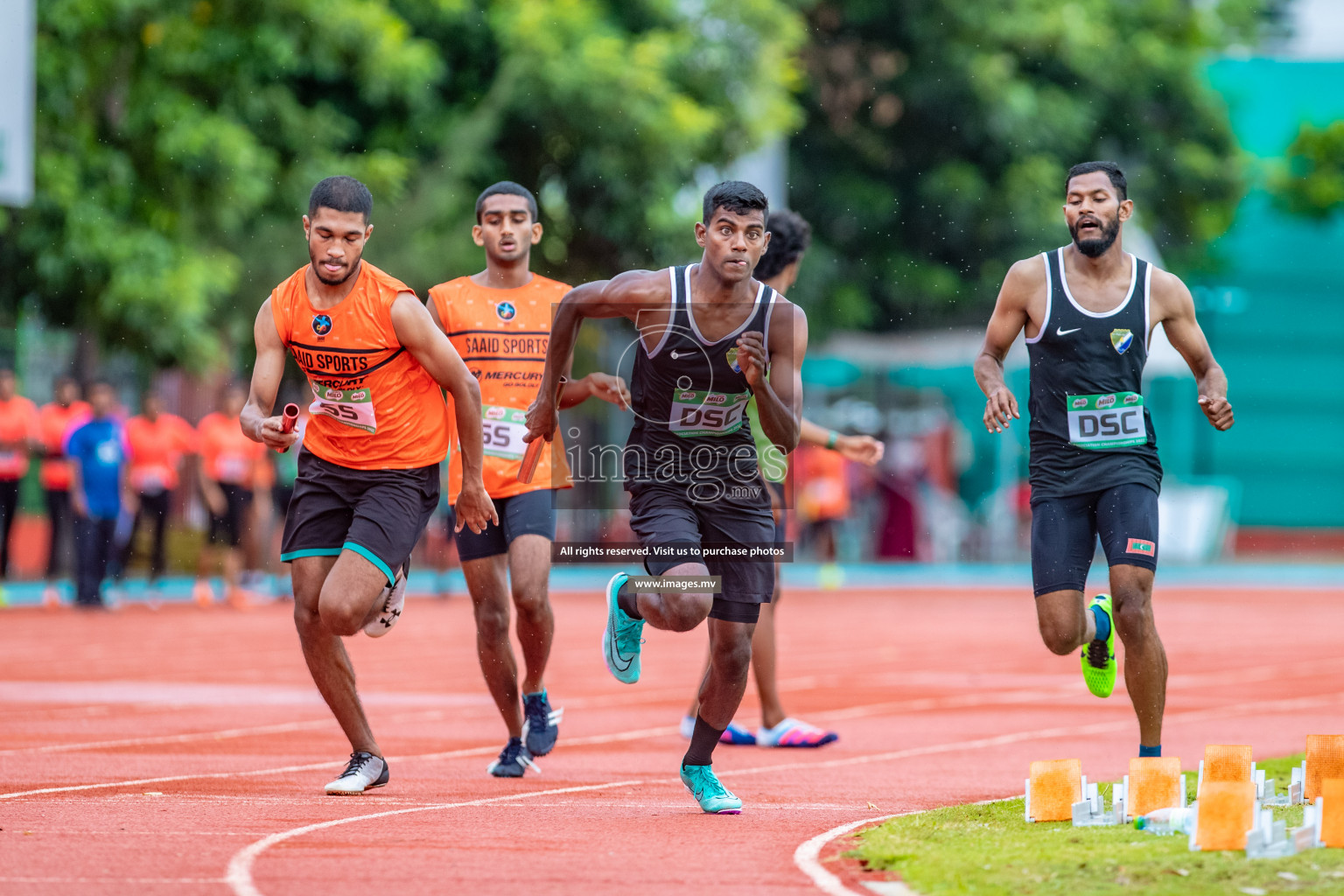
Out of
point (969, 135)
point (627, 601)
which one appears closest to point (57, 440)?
point (627, 601)

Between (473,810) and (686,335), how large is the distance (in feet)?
6.44

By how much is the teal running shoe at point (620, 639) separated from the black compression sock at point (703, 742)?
305 millimetres

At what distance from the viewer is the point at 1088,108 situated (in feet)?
109

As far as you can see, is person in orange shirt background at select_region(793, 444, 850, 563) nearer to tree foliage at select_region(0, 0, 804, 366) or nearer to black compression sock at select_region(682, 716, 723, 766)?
tree foliage at select_region(0, 0, 804, 366)

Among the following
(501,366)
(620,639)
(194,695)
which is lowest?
(194,695)

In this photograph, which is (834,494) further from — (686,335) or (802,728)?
(686,335)

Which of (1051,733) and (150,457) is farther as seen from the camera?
(150,457)

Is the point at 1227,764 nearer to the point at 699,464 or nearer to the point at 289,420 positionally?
the point at 699,464

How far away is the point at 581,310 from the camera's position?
701 cm

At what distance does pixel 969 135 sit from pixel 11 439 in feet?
59.9

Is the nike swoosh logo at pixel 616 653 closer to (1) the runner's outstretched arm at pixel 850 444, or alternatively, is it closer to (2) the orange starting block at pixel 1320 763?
(1) the runner's outstretched arm at pixel 850 444

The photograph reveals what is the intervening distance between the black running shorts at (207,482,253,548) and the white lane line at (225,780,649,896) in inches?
494

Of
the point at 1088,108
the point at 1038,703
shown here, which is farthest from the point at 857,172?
the point at 1038,703

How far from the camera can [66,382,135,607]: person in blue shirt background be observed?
739 inches
